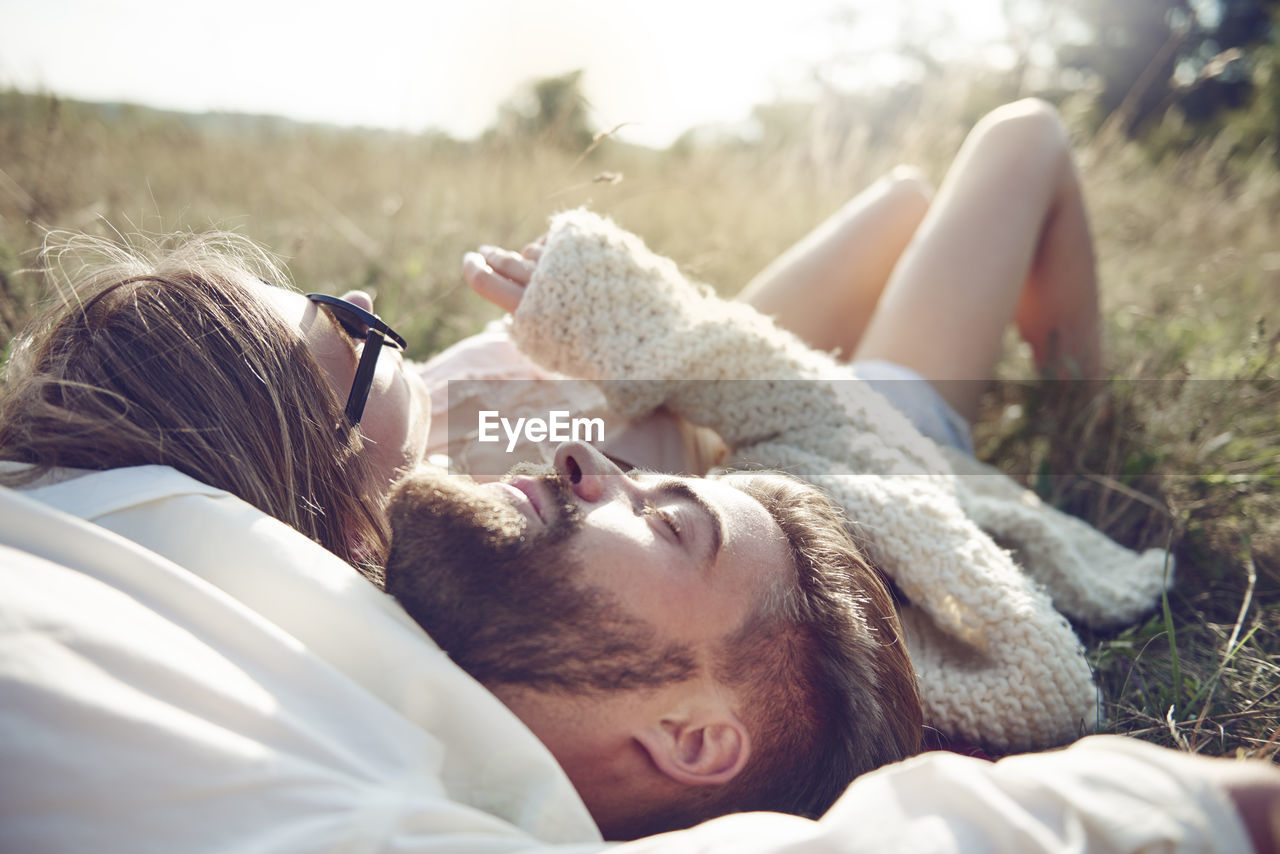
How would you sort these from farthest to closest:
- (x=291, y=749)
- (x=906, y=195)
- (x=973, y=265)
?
(x=906, y=195) → (x=973, y=265) → (x=291, y=749)

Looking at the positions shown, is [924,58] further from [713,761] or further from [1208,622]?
[713,761]

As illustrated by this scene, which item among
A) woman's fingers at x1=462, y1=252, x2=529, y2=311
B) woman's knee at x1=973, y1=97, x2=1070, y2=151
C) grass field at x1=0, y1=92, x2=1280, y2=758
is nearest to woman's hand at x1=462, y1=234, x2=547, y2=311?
woman's fingers at x1=462, y1=252, x2=529, y2=311

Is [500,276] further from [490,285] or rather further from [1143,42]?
[1143,42]

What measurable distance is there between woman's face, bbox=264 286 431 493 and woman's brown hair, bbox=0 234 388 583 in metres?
0.06

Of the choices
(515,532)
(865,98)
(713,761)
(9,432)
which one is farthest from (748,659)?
(865,98)

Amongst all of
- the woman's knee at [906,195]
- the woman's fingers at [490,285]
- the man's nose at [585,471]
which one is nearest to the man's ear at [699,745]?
the man's nose at [585,471]

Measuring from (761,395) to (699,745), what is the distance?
44.3 inches

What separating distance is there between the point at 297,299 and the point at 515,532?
922mm

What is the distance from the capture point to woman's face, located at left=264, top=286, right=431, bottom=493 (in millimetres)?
1727

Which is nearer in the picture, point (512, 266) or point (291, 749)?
point (291, 749)

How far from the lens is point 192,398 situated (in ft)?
4.79

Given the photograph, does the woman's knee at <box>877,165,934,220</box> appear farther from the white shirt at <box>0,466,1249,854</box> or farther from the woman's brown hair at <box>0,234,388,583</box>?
the white shirt at <box>0,466,1249,854</box>

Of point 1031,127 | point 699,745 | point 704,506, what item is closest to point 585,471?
point 704,506

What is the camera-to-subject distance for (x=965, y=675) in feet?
5.66
